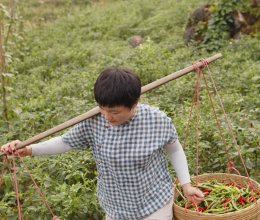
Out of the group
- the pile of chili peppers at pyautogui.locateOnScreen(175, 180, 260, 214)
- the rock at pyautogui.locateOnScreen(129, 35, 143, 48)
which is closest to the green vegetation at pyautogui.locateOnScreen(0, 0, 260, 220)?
the rock at pyautogui.locateOnScreen(129, 35, 143, 48)

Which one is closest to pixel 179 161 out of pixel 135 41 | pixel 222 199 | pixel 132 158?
pixel 132 158

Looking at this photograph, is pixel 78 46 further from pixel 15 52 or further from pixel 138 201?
pixel 138 201

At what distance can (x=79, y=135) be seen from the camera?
10.3 ft

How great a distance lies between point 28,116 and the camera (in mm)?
6059

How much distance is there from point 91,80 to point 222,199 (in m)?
4.43

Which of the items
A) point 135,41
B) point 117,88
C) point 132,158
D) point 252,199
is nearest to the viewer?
point 117,88

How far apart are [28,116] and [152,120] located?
3.36 m

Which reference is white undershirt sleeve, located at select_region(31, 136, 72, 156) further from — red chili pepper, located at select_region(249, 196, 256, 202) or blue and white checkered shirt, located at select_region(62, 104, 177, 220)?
red chili pepper, located at select_region(249, 196, 256, 202)

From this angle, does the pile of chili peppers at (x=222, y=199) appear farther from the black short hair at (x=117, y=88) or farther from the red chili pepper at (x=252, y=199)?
the black short hair at (x=117, y=88)

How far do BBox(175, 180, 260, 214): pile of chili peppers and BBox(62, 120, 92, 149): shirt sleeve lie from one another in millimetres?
774

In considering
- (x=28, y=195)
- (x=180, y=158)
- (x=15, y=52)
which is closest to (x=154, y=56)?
(x=15, y=52)

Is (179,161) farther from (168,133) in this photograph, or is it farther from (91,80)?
(91,80)

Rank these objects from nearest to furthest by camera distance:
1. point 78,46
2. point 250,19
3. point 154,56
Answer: point 154,56 → point 250,19 → point 78,46

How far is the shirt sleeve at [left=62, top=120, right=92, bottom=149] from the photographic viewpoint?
312 cm
